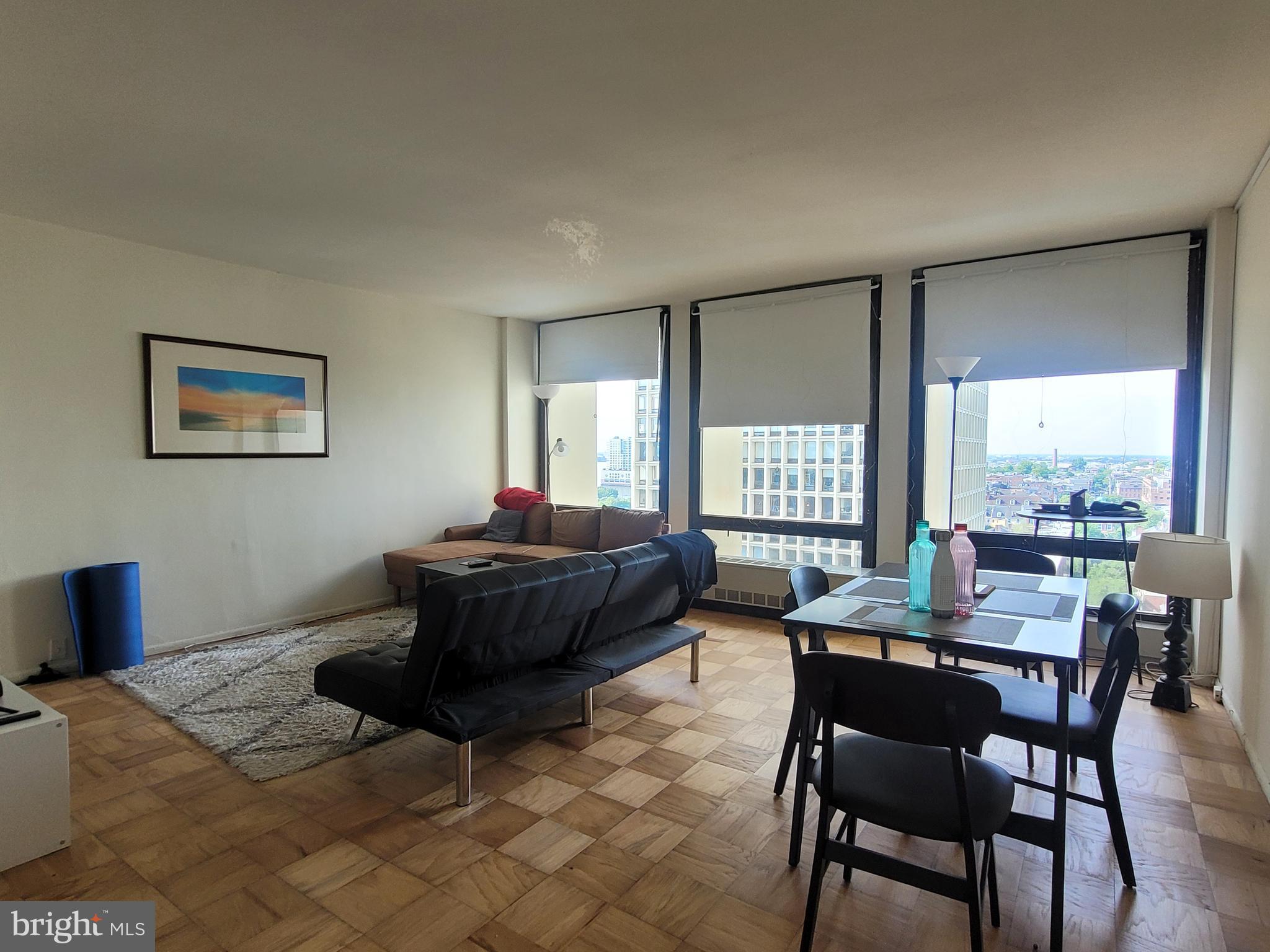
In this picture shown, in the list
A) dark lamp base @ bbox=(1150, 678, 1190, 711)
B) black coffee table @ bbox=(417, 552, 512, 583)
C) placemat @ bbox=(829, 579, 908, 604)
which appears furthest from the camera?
black coffee table @ bbox=(417, 552, 512, 583)

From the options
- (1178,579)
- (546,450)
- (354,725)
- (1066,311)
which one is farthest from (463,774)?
(546,450)

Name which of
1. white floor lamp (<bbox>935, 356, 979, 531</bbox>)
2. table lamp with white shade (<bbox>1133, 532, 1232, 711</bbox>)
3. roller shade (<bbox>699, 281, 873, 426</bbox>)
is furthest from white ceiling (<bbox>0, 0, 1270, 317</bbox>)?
table lamp with white shade (<bbox>1133, 532, 1232, 711</bbox>)

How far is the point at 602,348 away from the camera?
666cm

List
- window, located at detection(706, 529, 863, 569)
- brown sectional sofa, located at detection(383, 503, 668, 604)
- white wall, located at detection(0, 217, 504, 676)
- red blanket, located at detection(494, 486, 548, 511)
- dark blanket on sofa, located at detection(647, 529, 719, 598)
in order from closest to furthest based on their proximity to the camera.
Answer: dark blanket on sofa, located at detection(647, 529, 719, 598) → white wall, located at detection(0, 217, 504, 676) → window, located at detection(706, 529, 863, 569) → brown sectional sofa, located at detection(383, 503, 668, 604) → red blanket, located at detection(494, 486, 548, 511)

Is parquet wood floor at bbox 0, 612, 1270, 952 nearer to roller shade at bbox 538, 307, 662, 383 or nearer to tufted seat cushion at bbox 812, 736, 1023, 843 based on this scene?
tufted seat cushion at bbox 812, 736, 1023, 843

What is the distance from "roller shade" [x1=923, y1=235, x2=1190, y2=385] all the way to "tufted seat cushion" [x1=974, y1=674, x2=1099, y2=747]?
8.81ft

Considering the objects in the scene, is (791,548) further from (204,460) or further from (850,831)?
(204,460)

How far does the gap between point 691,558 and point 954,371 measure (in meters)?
2.08

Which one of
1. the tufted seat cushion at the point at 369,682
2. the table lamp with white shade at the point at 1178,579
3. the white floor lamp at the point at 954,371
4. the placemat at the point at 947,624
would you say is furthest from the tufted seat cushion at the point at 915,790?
the white floor lamp at the point at 954,371

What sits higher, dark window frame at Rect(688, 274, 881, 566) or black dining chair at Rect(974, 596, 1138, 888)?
dark window frame at Rect(688, 274, 881, 566)

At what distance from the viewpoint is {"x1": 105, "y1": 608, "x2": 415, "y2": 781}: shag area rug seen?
123 inches

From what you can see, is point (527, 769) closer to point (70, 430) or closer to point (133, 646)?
point (133, 646)

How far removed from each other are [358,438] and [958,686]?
5177mm

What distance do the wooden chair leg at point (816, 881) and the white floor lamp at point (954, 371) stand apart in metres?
3.24
